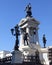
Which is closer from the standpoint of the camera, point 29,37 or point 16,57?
point 16,57

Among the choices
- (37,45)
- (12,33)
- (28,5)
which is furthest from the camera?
(28,5)

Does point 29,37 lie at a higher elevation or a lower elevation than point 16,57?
higher

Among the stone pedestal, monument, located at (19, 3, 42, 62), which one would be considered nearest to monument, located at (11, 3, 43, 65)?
monument, located at (19, 3, 42, 62)

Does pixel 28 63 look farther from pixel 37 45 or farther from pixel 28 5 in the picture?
pixel 28 5

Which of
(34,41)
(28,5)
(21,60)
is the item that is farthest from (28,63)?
(28,5)

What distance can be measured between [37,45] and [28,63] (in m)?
9.03

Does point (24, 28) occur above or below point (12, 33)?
above

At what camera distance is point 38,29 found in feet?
136

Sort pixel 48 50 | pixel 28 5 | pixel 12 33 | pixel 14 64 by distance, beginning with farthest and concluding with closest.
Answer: pixel 28 5 < pixel 48 50 < pixel 12 33 < pixel 14 64

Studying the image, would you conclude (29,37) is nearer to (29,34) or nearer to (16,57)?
(29,34)

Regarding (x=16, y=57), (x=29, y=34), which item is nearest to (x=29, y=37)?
(x=29, y=34)

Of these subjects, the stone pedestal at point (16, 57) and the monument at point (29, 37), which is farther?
the monument at point (29, 37)

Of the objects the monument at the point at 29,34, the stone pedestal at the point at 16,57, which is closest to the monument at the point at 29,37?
the monument at the point at 29,34

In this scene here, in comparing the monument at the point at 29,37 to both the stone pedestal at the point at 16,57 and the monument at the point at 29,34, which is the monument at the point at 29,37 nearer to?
the monument at the point at 29,34
